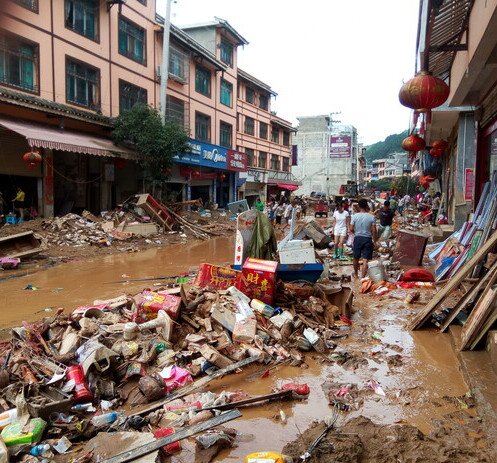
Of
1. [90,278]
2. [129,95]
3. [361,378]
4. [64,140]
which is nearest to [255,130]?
[129,95]

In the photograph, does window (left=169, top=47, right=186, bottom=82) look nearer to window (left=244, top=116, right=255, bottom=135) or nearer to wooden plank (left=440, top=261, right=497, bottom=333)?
window (left=244, top=116, right=255, bottom=135)

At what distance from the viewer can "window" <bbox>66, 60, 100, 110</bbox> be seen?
1831 centimetres

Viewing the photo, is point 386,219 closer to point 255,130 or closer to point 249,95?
point 249,95

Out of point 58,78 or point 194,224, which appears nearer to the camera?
point 58,78

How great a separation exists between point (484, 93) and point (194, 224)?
14818mm

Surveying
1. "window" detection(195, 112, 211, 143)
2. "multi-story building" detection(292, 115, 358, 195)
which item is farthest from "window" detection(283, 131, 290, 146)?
"window" detection(195, 112, 211, 143)

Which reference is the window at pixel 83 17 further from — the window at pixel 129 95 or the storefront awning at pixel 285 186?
the storefront awning at pixel 285 186

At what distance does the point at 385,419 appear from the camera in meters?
3.98

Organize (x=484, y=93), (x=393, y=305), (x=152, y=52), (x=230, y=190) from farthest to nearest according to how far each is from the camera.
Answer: (x=230, y=190) < (x=152, y=52) < (x=484, y=93) < (x=393, y=305)

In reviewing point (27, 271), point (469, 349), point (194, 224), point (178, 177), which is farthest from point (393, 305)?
point (178, 177)

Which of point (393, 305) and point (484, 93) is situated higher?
point (484, 93)

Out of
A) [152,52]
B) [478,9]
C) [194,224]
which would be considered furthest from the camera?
[152,52]

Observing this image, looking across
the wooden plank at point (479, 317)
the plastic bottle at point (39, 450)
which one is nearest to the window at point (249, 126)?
the wooden plank at point (479, 317)

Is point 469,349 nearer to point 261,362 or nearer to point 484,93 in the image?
point 261,362
